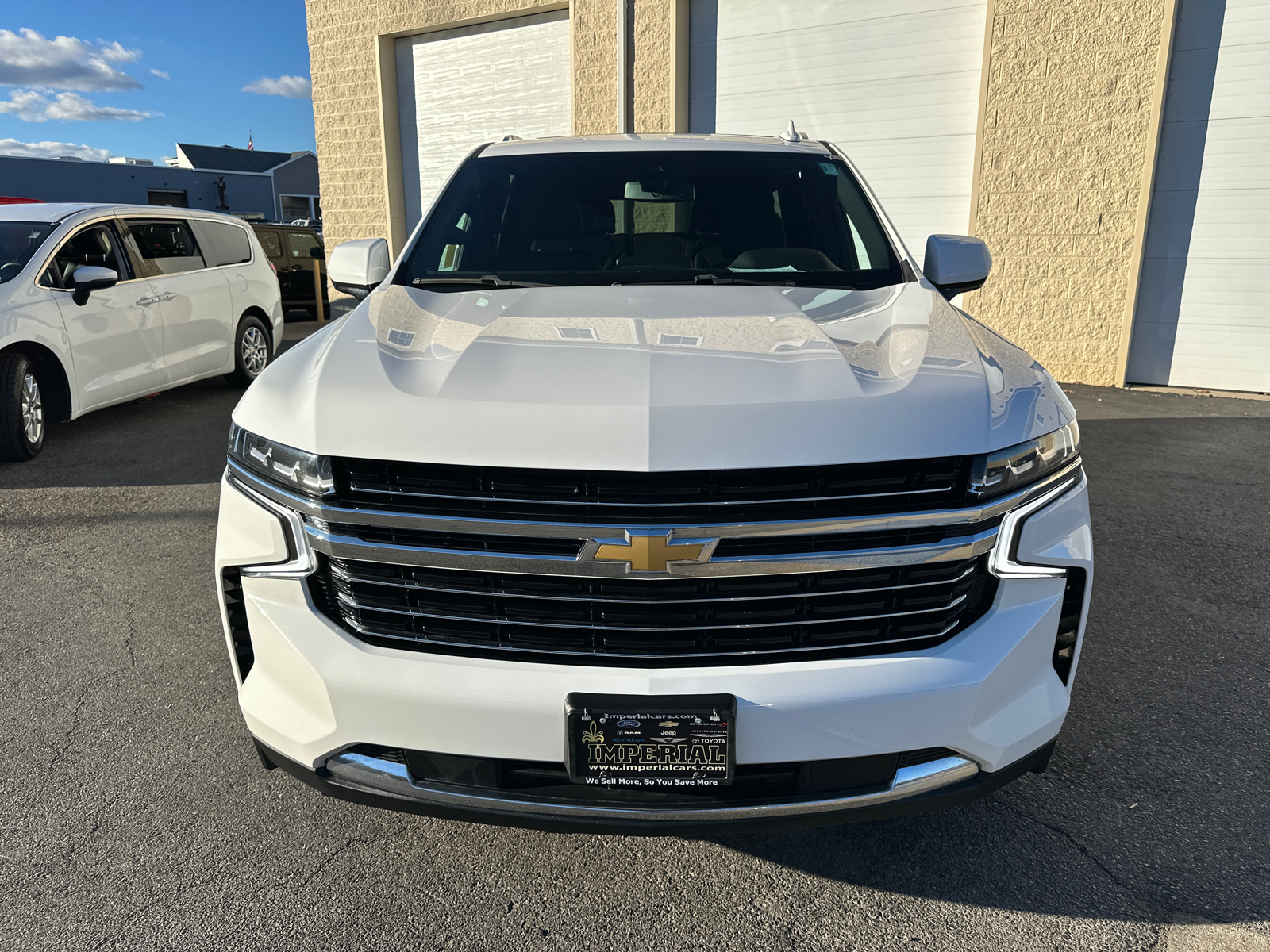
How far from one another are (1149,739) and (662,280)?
2.06 metres

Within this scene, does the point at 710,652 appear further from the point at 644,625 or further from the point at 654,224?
the point at 654,224

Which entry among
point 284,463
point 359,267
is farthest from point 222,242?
point 284,463

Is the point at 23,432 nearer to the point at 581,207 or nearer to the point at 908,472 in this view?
the point at 581,207

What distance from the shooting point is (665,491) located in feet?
5.46

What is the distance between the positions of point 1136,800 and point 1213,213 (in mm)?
7879

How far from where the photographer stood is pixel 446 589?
176 cm

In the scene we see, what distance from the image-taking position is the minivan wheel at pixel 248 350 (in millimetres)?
8273

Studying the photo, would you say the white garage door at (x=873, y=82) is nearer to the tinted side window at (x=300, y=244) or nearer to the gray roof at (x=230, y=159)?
the tinted side window at (x=300, y=244)

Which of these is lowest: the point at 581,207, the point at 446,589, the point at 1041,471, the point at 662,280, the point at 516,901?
the point at 516,901

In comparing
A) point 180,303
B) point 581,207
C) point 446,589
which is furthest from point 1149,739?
point 180,303

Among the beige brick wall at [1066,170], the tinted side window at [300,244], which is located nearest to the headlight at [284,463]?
the beige brick wall at [1066,170]

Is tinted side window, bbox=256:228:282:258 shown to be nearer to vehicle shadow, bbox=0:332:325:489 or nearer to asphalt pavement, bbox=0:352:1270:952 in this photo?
vehicle shadow, bbox=0:332:325:489

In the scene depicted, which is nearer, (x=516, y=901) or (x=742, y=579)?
(x=742, y=579)

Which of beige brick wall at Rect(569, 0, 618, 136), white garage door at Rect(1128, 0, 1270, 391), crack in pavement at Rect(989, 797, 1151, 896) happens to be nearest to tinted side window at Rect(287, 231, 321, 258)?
beige brick wall at Rect(569, 0, 618, 136)
